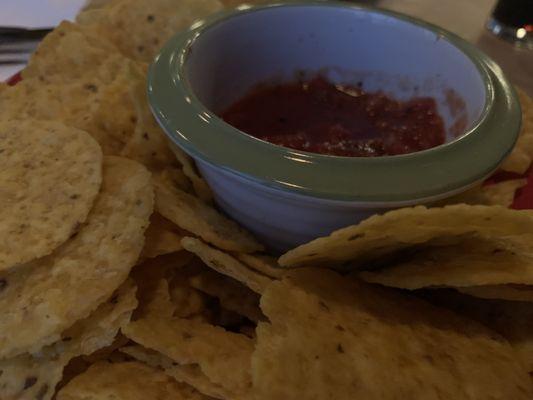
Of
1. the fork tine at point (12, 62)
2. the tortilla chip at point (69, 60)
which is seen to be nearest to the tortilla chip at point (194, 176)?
the tortilla chip at point (69, 60)

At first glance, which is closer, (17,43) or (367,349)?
(367,349)

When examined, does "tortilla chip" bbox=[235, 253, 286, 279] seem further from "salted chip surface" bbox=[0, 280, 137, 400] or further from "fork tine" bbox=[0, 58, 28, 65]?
"fork tine" bbox=[0, 58, 28, 65]

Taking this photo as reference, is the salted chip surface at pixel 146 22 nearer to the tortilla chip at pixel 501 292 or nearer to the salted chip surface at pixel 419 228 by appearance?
the salted chip surface at pixel 419 228

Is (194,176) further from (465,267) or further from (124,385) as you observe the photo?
(465,267)

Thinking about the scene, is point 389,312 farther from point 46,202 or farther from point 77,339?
point 46,202

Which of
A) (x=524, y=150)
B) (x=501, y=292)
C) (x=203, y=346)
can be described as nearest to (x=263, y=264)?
(x=203, y=346)

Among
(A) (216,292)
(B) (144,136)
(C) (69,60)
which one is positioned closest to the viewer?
(A) (216,292)
